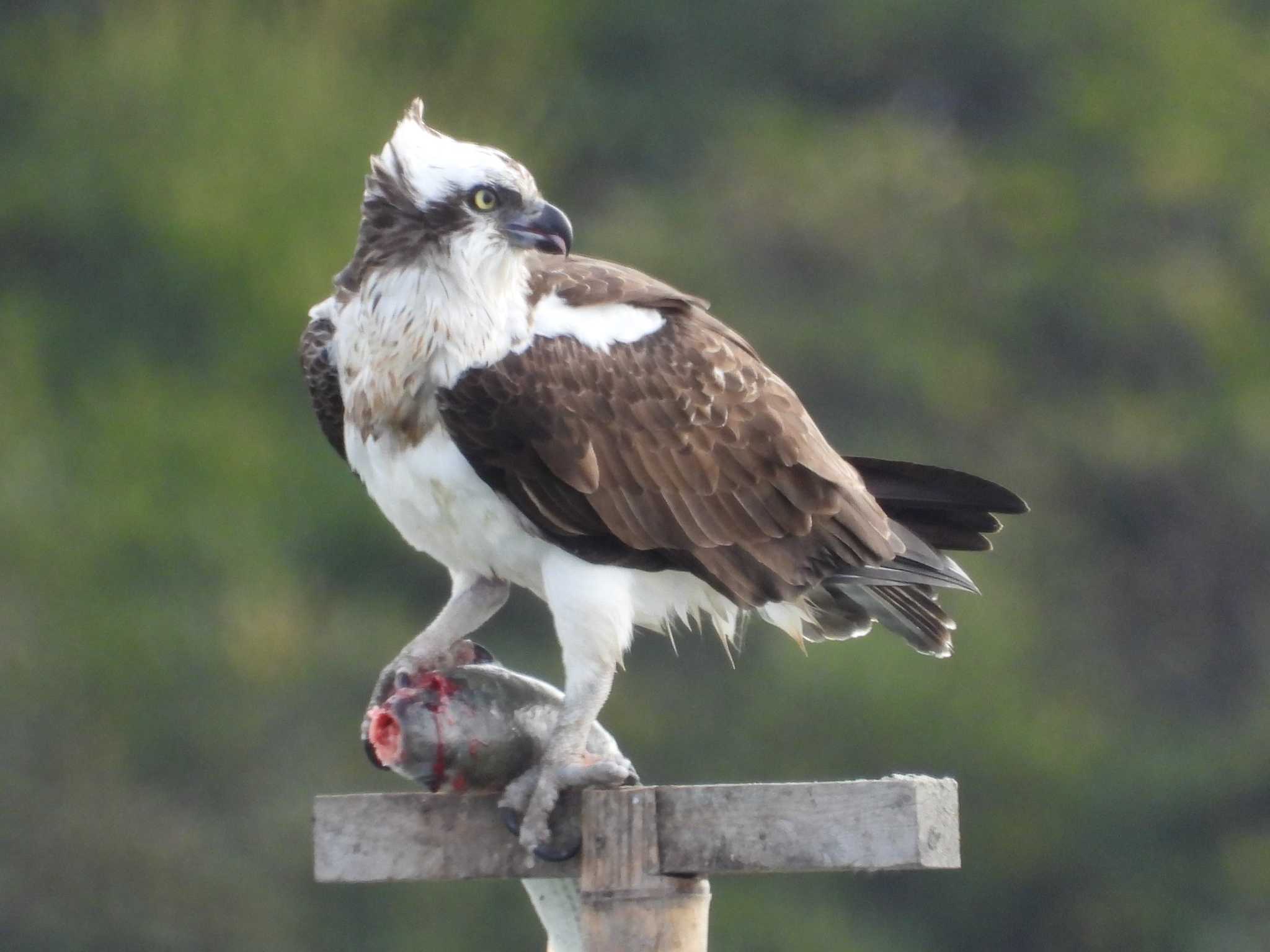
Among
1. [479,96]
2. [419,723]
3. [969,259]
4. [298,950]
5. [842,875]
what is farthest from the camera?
[969,259]

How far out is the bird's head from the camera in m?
4.84

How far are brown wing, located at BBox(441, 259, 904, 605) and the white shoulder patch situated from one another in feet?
0.05

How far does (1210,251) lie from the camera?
15320 mm

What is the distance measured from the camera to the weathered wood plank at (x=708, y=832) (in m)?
4.01

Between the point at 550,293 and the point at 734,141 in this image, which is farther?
the point at 734,141

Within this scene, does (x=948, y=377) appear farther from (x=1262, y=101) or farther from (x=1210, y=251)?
(x=1262, y=101)

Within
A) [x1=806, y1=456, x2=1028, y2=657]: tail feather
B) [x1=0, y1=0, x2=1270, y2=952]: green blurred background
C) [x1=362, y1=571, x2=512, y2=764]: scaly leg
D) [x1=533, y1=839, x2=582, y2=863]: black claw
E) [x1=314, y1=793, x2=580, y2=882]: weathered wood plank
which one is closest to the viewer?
[x1=533, y1=839, x2=582, y2=863]: black claw

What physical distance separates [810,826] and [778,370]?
383 inches

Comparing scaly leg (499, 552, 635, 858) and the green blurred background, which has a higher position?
the green blurred background

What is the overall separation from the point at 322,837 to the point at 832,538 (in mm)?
1237

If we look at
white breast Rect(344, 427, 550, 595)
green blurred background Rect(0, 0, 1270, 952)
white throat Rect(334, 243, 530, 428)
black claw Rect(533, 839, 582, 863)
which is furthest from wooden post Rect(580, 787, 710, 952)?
green blurred background Rect(0, 0, 1270, 952)

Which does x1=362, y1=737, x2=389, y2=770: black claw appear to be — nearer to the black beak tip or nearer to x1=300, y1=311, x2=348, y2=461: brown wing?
x1=300, y1=311, x2=348, y2=461: brown wing

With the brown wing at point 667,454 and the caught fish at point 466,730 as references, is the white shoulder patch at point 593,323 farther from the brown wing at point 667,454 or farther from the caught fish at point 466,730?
the caught fish at point 466,730

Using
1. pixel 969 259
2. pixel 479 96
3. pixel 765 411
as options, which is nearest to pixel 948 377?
pixel 969 259
